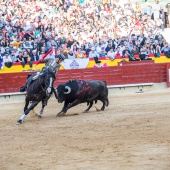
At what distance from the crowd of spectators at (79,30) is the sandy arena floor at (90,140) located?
6945mm

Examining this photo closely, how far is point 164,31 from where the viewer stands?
2612cm

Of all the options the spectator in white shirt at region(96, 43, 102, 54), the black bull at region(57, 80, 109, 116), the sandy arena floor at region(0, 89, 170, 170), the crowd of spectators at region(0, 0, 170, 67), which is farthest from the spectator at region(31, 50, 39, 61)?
the black bull at region(57, 80, 109, 116)

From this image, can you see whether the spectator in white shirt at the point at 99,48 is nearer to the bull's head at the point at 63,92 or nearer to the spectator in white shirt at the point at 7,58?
the spectator in white shirt at the point at 7,58

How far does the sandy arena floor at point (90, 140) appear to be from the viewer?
7.48 meters

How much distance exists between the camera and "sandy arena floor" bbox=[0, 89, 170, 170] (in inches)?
294

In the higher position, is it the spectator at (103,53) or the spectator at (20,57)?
the spectator at (20,57)

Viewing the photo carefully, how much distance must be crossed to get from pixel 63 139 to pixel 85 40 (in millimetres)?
13514

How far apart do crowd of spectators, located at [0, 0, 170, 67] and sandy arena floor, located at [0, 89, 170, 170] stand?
694cm

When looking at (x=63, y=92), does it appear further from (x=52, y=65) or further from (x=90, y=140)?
(x=90, y=140)

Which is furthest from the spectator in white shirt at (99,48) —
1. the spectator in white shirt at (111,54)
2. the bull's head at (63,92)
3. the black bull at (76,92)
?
the bull's head at (63,92)

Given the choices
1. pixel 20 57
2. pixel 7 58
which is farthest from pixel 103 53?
pixel 7 58

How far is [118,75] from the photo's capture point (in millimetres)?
23797

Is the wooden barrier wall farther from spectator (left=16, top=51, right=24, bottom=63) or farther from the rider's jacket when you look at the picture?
the rider's jacket

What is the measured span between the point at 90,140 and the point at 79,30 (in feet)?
47.4
